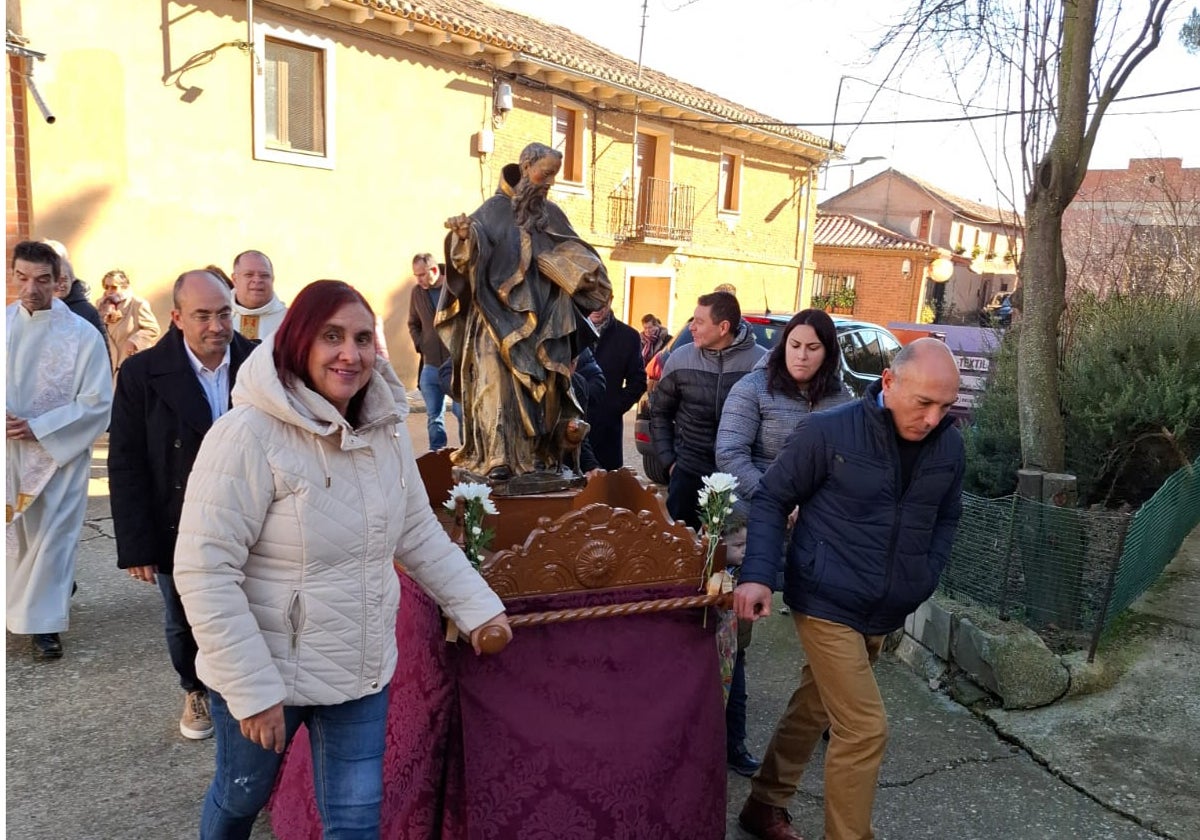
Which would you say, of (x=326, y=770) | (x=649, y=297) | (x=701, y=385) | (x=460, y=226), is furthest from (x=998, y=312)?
(x=326, y=770)

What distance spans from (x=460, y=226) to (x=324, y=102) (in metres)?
9.73

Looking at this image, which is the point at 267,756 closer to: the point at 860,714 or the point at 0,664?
the point at 0,664

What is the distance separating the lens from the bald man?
2551 millimetres

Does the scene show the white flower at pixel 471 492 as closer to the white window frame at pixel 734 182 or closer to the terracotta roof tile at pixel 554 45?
the terracotta roof tile at pixel 554 45

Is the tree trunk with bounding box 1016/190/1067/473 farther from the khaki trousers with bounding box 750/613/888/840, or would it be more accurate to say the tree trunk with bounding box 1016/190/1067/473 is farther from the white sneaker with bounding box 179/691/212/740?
the white sneaker with bounding box 179/691/212/740

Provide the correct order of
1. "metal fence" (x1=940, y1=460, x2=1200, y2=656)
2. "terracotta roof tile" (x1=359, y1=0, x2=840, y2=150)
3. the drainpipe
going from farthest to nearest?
the drainpipe < "terracotta roof tile" (x1=359, y1=0, x2=840, y2=150) < "metal fence" (x1=940, y1=460, x2=1200, y2=656)

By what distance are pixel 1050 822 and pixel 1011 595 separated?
1366 mm

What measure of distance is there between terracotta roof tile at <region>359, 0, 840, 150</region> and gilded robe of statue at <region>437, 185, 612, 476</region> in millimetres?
9395

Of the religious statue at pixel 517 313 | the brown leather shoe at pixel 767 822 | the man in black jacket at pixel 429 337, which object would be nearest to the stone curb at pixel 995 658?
the brown leather shoe at pixel 767 822

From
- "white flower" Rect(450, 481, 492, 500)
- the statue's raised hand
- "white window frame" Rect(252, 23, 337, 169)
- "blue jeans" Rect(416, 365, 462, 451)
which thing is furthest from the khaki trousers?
"white window frame" Rect(252, 23, 337, 169)

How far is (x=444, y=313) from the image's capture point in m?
3.00

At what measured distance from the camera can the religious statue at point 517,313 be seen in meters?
2.88

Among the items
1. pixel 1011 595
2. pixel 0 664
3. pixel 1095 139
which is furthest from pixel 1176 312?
pixel 0 664

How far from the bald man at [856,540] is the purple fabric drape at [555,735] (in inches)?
12.3
